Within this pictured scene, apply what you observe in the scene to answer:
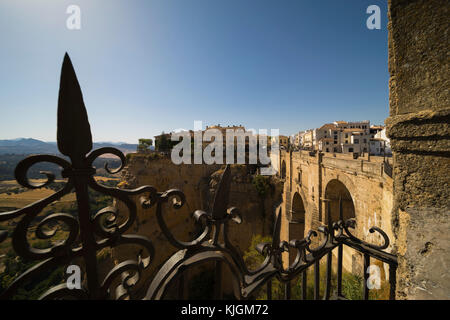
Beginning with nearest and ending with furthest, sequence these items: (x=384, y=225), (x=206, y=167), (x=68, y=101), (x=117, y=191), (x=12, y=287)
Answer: (x=12, y=287) → (x=68, y=101) → (x=117, y=191) → (x=384, y=225) → (x=206, y=167)

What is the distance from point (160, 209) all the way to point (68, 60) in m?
1.00

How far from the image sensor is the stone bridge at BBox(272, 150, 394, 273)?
→ 7.05 m

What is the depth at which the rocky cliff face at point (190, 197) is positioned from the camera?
1756cm

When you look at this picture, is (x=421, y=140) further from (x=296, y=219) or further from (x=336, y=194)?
(x=296, y=219)

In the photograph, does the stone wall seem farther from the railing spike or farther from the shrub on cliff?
the shrub on cliff

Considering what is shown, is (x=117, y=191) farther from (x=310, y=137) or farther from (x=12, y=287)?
(x=310, y=137)

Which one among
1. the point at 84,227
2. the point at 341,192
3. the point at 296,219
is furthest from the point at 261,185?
the point at 84,227

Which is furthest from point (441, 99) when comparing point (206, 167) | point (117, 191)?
point (206, 167)

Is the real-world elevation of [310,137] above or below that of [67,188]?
above

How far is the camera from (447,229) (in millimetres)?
1318

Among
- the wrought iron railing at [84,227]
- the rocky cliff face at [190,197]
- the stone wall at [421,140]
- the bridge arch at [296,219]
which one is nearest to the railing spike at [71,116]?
the wrought iron railing at [84,227]

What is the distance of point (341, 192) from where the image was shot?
9.59 metres

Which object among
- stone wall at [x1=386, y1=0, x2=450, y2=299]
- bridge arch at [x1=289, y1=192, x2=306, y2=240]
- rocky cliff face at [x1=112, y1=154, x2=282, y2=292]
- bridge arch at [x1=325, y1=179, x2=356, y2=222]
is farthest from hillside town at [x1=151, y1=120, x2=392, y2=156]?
stone wall at [x1=386, y1=0, x2=450, y2=299]
